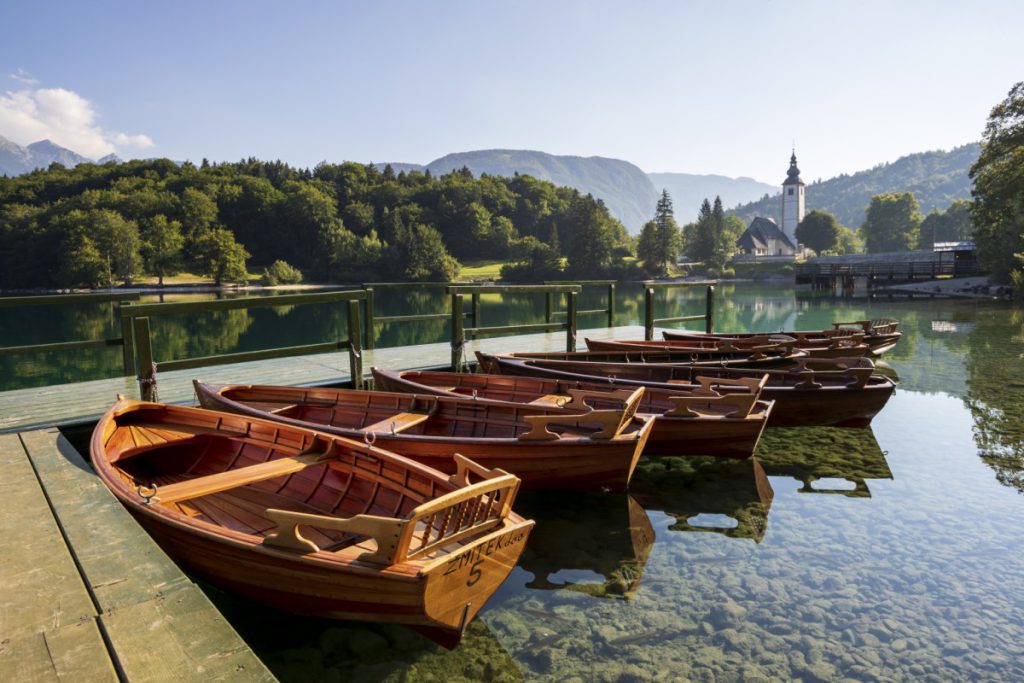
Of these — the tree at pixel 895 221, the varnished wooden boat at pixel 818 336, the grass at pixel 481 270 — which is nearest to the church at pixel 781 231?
the tree at pixel 895 221

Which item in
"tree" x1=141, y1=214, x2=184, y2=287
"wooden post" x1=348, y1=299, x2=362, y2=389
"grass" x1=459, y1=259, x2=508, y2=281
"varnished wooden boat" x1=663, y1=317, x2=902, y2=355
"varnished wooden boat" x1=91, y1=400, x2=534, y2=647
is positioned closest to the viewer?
"varnished wooden boat" x1=91, y1=400, x2=534, y2=647

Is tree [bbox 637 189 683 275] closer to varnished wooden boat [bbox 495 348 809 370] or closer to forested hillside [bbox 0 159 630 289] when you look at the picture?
forested hillside [bbox 0 159 630 289]

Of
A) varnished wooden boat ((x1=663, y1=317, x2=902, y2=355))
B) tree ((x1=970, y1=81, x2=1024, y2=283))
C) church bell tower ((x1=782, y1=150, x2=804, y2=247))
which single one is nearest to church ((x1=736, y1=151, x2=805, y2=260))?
church bell tower ((x1=782, y1=150, x2=804, y2=247))

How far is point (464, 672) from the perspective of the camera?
4016 mm

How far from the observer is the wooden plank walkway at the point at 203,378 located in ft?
22.9

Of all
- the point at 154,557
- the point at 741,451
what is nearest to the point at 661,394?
the point at 741,451

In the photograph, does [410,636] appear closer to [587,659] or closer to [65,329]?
[587,659]

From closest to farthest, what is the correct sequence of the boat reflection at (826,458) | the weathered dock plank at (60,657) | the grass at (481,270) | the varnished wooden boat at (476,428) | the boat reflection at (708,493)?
the weathered dock plank at (60,657) < the varnished wooden boat at (476,428) < the boat reflection at (708,493) < the boat reflection at (826,458) < the grass at (481,270)

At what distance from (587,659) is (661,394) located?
4215 millimetres

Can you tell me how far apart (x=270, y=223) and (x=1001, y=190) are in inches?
3196

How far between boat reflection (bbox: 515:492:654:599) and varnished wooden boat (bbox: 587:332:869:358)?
15.0ft

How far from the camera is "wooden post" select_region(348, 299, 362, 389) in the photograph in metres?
8.73

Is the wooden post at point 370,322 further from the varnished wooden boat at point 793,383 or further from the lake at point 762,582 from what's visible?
the lake at point 762,582

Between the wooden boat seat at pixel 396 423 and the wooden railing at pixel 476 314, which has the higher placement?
the wooden railing at pixel 476 314
